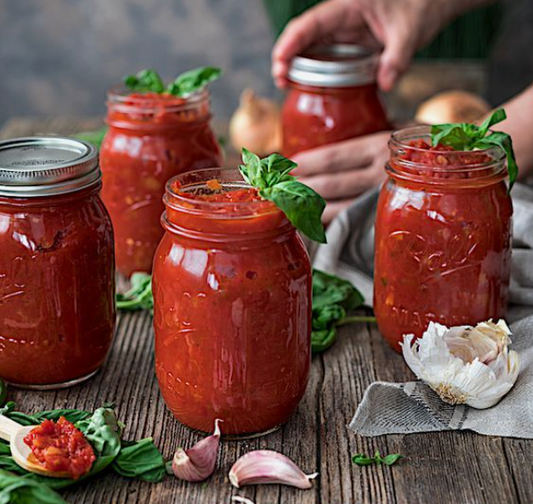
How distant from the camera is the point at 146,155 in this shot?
1.95 meters

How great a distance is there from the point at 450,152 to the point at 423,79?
1826mm

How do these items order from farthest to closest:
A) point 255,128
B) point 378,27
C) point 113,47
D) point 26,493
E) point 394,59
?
point 113,47 < point 255,128 < point 378,27 < point 394,59 < point 26,493

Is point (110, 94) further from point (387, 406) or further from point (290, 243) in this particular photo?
point (387, 406)

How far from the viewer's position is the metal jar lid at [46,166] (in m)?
1.45

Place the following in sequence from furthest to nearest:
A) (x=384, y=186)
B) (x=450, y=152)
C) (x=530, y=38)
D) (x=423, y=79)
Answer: (x=530, y=38)
(x=423, y=79)
(x=384, y=186)
(x=450, y=152)

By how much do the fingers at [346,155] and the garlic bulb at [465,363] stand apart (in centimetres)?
74

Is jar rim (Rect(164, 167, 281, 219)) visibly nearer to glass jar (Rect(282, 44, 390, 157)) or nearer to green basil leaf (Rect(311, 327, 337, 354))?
green basil leaf (Rect(311, 327, 337, 354))

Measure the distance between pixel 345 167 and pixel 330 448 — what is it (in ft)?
3.11

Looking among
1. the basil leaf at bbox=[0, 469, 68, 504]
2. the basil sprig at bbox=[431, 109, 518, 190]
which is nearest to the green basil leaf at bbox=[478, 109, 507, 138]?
the basil sprig at bbox=[431, 109, 518, 190]

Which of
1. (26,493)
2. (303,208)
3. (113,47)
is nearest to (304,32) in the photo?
(303,208)

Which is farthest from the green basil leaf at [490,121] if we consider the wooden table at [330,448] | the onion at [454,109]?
the onion at [454,109]

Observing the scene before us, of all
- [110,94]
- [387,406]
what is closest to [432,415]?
[387,406]

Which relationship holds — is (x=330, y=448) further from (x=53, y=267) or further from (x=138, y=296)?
(x=138, y=296)

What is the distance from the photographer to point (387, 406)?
4.86 feet
